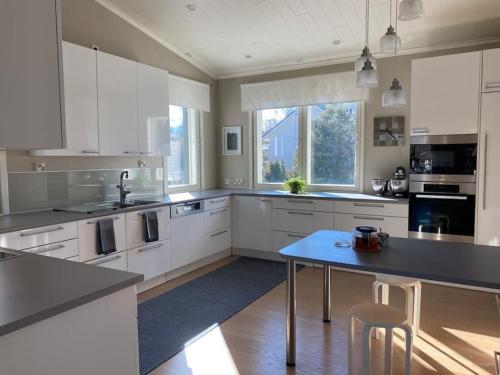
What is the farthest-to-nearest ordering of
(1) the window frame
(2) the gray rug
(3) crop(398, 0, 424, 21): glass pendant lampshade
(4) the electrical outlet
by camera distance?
(1) the window frame < (4) the electrical outlet < (2) the gray rug < (3) crop(398, 0, 424, 21): glass pendant lampshade

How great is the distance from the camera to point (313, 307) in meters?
3.37

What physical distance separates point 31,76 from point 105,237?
206 centimetres

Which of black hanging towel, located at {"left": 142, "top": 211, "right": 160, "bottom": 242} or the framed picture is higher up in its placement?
the framed picture

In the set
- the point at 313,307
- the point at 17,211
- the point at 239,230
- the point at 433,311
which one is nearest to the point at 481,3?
the point at 433,311

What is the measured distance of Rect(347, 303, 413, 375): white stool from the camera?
1.97 metres

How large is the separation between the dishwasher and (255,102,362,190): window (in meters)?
1.41

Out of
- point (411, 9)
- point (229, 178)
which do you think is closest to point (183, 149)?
point (229, 178)

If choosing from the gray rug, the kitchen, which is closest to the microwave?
the kitchen

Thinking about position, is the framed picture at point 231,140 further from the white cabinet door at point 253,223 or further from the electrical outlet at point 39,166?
the electrical outlet at point 39,166

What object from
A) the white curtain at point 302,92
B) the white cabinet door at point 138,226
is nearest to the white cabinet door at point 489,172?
the white curtain at point 302,92

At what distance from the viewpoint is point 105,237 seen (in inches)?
125

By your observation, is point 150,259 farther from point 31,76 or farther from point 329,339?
point 31,76

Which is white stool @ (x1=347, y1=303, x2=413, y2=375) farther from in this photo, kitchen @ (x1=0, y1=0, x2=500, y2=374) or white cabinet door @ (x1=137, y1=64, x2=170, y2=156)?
white cabinet door @ (x1=137, y1=64, x2=170, y2=156)

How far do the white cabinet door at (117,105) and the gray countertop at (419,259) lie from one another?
2104 mm
